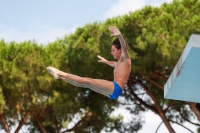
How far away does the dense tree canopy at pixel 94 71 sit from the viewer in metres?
15.8

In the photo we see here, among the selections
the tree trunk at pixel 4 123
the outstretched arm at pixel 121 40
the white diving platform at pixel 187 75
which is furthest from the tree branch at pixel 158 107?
the outstretched arm at pixel 121 40

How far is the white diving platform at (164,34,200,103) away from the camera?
668cm

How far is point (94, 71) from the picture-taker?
1833 centimetres

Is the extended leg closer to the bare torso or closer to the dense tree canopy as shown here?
the bare torso

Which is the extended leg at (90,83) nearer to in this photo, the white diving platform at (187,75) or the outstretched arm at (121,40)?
the outstretched arm at (121,40)

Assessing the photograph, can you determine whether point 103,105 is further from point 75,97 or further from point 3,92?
point 3,92

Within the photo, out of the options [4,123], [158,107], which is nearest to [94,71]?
[158,107]

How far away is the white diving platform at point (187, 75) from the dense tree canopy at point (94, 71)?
6192mm

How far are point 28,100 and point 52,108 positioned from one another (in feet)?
5.18

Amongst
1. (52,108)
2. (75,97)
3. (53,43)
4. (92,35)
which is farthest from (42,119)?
(92,35)

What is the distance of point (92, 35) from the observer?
17828mm

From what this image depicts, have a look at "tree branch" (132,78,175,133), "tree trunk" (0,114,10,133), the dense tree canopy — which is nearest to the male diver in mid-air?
the dense tree canopy

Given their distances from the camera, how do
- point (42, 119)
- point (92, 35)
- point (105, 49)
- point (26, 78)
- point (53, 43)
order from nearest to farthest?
point (105, 49) → point (92, 35) → point (26, 78) → point (53, 43) → point (42, 119)

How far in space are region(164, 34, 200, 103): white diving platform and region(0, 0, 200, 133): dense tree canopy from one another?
6.19 metres
